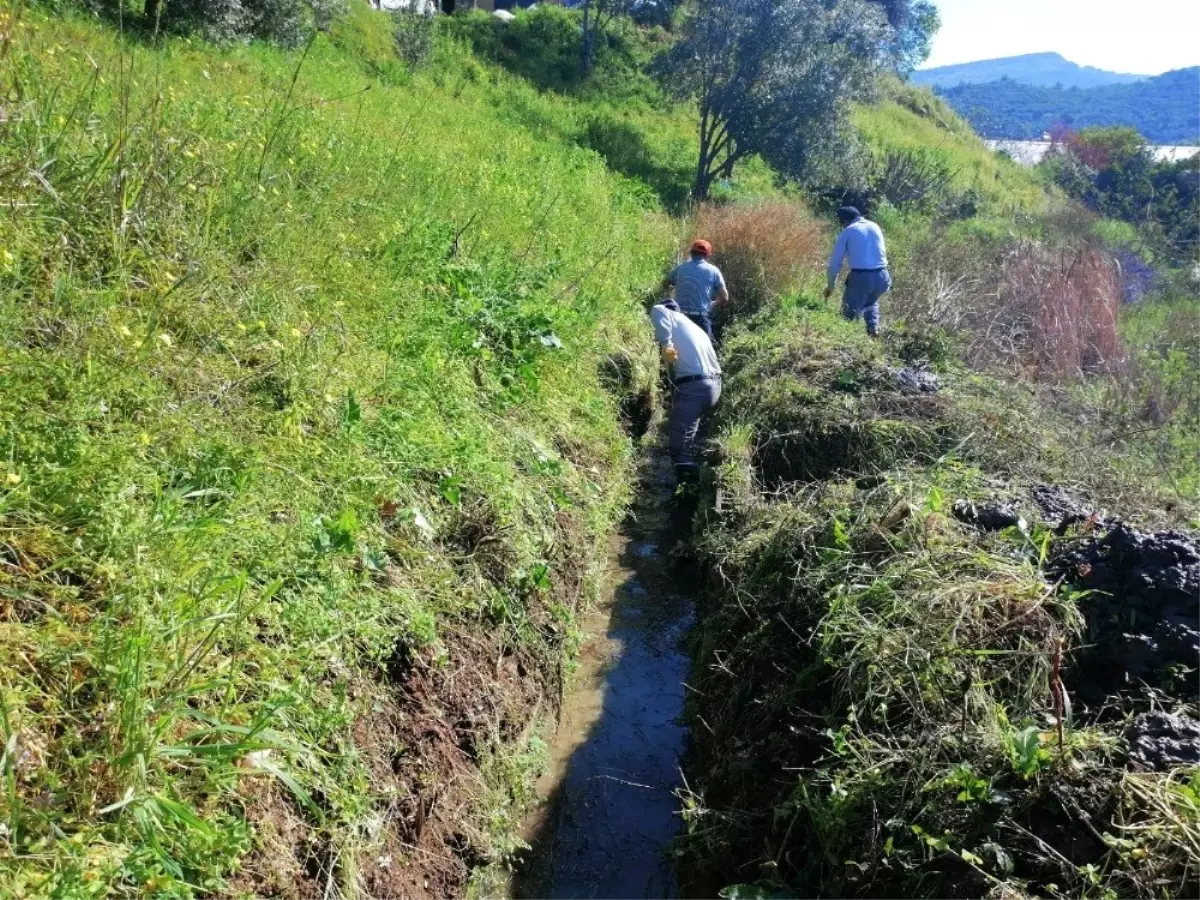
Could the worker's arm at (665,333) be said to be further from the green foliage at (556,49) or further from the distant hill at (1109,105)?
the distant hill at (1109,105)

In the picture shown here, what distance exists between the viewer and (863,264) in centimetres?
934

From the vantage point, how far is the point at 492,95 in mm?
16969

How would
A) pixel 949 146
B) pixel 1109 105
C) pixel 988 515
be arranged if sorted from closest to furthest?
pixel 988 515, pixel 949 146, pixel 1109 105

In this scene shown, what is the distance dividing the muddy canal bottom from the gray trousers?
70.2 inches

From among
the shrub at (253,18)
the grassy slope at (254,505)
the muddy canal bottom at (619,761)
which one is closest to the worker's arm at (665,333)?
the grassy slope at (254,505)

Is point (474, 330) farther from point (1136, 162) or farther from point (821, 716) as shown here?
point (1136, 162)

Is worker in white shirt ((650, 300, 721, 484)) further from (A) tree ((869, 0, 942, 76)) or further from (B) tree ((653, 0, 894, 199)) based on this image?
(A) tree ((869, 0, 942, 76))

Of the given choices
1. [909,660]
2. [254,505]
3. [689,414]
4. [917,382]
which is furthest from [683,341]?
[254,505]

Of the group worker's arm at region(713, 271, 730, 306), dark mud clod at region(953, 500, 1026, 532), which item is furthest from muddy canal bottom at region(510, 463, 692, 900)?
worker's arm at region(713, 271, 730, 306)

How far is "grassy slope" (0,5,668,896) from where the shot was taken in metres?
2.04

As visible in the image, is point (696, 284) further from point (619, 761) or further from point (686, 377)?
point (619, 761)

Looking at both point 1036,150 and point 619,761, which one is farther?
point 1036,150

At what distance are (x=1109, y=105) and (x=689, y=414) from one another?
231ft

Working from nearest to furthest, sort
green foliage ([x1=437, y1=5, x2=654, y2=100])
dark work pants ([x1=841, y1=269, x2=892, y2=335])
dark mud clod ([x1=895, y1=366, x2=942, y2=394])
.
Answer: dark mud clod ([x1=895, y1=366, x2=942, y2=394])
dark work pants ([x1=841, y1=269, x2=892, y2=335])
green foliage ([x1=437, y1=5, x2=654, y2=100])
